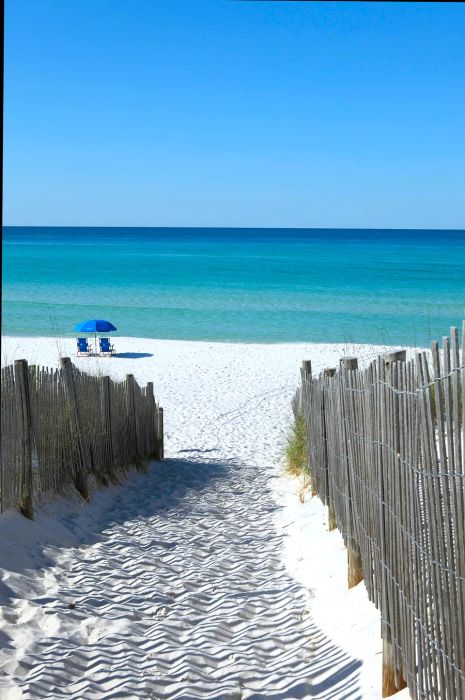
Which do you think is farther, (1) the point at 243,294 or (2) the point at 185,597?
(1) the point at 243,294

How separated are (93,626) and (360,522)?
1526 millimetres

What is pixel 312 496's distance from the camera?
7742 mm

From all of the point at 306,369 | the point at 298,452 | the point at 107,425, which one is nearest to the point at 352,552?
the point at 306,369

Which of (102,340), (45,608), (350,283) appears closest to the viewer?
(45,608)

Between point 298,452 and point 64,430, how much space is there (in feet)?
9.95

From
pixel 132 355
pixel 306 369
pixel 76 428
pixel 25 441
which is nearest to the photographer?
pixel 25 441

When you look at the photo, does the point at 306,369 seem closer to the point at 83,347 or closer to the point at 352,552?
the point at 352,552

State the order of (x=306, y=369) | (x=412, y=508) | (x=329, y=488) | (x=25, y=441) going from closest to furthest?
(x=412, y=508) → (x=25, y=441) → (x=329, y=488) → (x=306, y=369)

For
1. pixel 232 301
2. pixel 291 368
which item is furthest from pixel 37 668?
pixel 232 301

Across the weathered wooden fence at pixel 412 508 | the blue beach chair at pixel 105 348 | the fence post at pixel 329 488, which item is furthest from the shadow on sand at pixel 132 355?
the weathered wooden fence at pixel 412 508

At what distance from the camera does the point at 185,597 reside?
518cm

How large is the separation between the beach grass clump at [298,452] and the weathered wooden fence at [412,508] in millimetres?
3802

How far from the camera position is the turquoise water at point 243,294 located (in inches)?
1225

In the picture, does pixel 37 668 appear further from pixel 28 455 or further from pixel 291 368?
pixel 291 368
